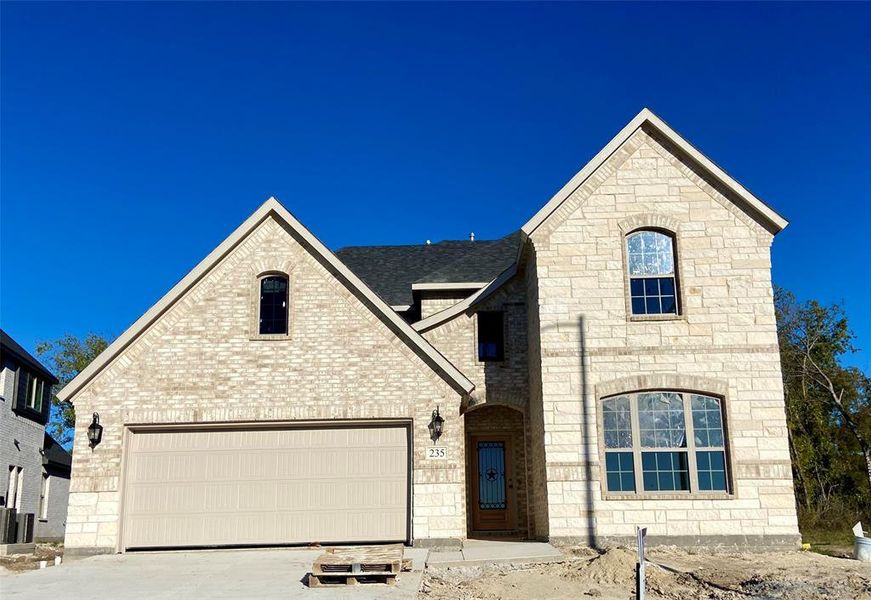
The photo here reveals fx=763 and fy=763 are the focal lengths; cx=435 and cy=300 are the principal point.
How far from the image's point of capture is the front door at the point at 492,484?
58.7ft

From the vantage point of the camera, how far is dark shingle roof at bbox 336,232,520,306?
66.7 feet

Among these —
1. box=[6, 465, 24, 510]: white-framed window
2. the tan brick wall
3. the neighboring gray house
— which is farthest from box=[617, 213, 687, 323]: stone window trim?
box=[6, 465, 24, 510]: white-framed window

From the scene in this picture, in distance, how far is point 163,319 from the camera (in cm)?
1560

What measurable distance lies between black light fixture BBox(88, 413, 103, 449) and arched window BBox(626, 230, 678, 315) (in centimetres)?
1077

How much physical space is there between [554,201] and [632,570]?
7.46m

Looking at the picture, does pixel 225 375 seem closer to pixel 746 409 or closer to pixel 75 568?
pixel 75 568

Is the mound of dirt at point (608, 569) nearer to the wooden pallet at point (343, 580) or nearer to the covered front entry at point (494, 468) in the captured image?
the wooden pallet at point (343, 580)

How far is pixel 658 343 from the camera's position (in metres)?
15.0

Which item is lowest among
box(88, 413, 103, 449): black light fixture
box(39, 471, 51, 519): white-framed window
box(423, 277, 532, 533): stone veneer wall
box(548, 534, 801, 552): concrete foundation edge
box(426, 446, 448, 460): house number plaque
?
box(548, 534, 801, 552): concrete foundation edge

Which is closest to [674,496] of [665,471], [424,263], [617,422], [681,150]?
[665,471]

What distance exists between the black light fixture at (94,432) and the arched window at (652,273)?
35.3 ft

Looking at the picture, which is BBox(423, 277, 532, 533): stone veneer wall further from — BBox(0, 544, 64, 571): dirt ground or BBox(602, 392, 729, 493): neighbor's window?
BBox(0, 544, 64, 571): dirt ground

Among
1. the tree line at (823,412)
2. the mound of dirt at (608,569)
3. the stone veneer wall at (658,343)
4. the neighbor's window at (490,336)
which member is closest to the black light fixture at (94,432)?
the neighbor's window at (490,336)

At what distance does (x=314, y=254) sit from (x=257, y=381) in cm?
285
